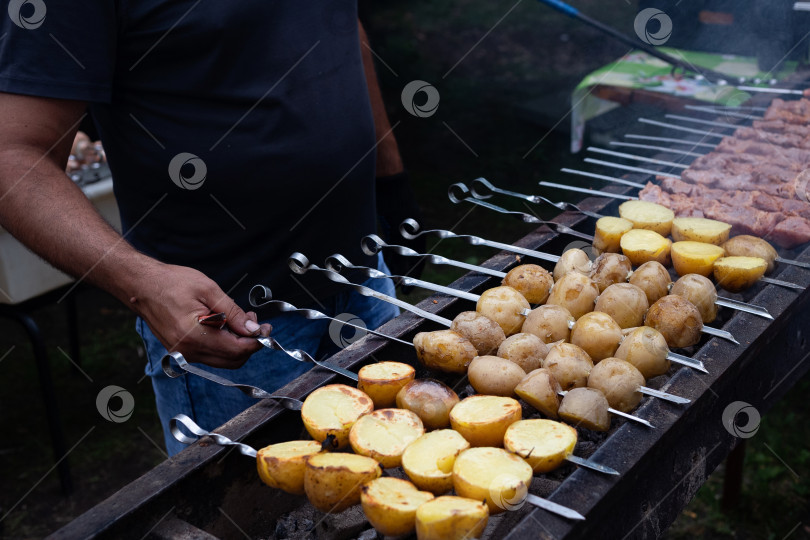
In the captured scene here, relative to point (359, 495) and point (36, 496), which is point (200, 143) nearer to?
point (359, 495)

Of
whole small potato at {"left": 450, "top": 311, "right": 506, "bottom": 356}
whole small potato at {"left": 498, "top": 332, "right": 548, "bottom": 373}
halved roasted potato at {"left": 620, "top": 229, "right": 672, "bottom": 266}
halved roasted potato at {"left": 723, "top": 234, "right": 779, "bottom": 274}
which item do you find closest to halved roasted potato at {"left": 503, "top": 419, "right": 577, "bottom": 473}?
whole small potato at {"left": 498, "top": 332, "right": 548, "bottom": 373}

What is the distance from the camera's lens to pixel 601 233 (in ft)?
8.02

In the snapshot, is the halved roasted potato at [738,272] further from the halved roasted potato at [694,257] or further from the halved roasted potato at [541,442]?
the halved roasted potato at [541,442]

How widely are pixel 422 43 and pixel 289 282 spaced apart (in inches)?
410

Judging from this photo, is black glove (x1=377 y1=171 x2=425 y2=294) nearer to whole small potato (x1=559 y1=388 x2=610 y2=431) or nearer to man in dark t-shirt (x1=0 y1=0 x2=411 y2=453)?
man in dark t-shirt (x1=0 y1=0 x2=411 y2=453)

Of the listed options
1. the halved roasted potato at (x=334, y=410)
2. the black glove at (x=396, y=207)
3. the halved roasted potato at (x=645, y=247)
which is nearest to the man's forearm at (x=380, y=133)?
the black glove at (x=396, y=207)

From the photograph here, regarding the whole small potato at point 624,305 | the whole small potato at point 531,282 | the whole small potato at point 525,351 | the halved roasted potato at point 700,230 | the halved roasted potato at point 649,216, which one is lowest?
the whole small potato at point 525,351

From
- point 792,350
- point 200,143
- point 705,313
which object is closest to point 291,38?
point 200,143

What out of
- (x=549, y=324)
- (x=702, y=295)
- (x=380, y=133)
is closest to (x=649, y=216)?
(x=702, y=295)

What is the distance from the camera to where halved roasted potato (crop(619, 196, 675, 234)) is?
2520 mm

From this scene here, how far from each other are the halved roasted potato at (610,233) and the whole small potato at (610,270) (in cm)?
17

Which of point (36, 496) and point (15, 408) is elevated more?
point (15, 408)

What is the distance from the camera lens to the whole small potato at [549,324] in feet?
6.52

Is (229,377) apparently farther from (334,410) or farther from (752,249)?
(752,249)
